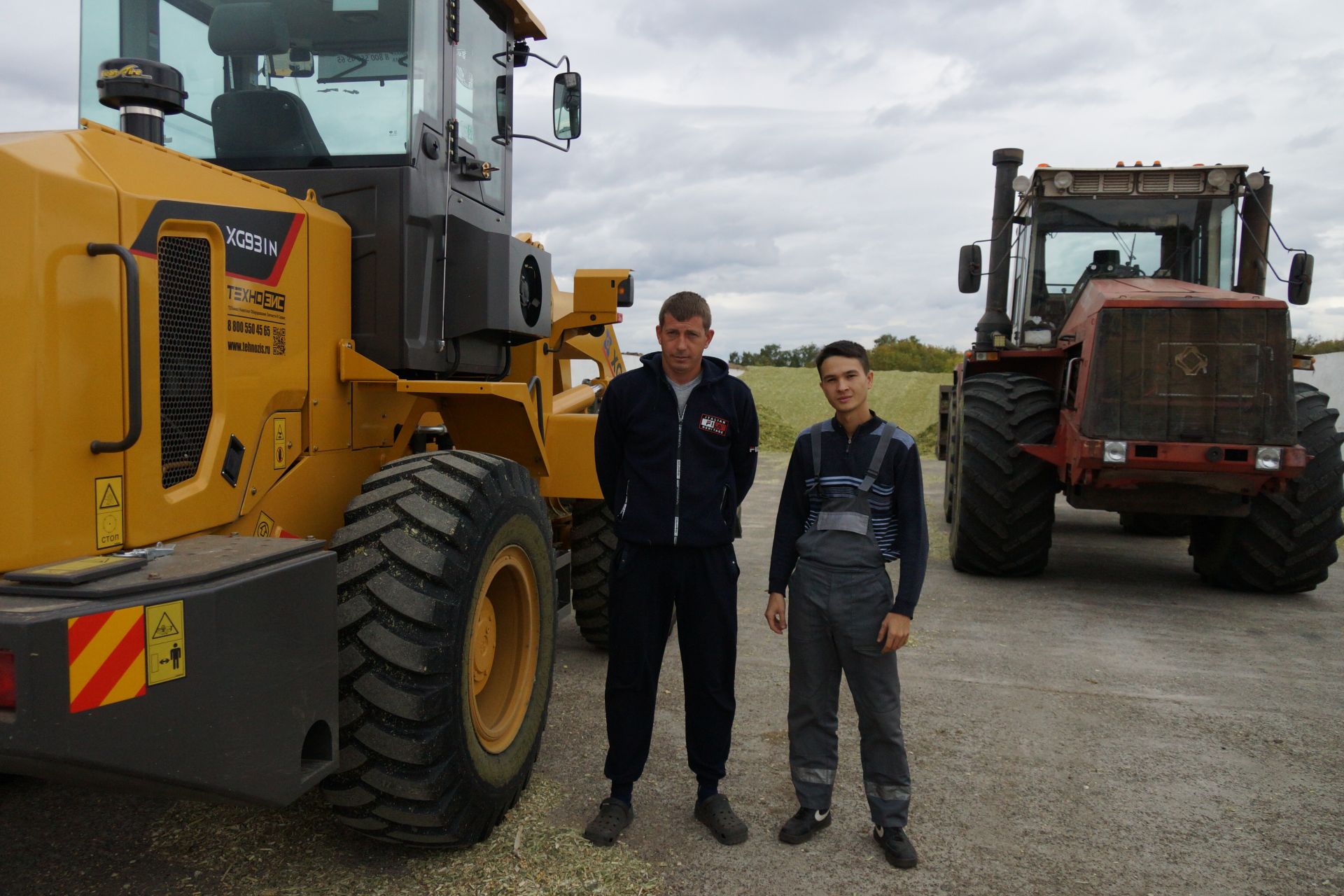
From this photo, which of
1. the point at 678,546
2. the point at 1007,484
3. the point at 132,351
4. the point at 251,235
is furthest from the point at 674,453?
the point at 1007,484

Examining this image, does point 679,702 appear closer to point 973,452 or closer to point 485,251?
point 485,251

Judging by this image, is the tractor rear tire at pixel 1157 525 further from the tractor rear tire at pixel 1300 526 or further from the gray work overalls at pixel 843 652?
the gray work overalls at pixel 843 652

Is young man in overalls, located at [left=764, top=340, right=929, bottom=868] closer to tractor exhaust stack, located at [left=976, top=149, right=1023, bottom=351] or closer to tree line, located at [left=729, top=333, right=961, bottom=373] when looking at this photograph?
tractor exhaust stack, located at [left=976, top=149, right=1023, bottom=351]

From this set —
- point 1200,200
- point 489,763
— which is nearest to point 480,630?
point 489,763

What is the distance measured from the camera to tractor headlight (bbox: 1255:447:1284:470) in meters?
6.43

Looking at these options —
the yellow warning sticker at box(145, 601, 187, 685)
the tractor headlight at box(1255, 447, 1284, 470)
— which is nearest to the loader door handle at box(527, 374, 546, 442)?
the yellow warning sticker at box(145, 601, 187, 685)

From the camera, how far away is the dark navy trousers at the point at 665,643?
3303 mm

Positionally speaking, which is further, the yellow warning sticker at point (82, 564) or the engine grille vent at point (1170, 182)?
the engine grille vent at point (1170, 182)

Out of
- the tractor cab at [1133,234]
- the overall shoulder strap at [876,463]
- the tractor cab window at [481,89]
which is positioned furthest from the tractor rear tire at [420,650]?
the tractor cab at [1133,234]

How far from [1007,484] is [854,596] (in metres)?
4.41

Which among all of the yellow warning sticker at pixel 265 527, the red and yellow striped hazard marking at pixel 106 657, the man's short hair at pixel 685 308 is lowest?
the red and yellow striped hazard marking at pixel 106 657

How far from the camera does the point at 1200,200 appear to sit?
810 cm

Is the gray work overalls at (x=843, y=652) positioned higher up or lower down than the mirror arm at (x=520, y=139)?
lower down

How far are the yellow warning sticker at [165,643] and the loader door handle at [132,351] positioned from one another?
0.46 m
